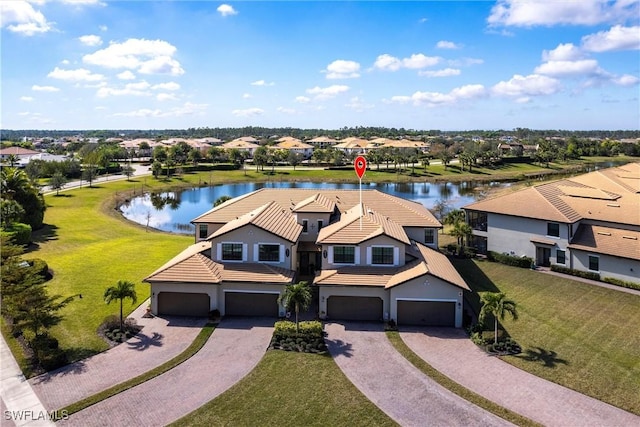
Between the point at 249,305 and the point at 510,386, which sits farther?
the point at 249,305

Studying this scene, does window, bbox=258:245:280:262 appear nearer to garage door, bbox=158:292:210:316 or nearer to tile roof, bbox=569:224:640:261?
garage door, bbox=158:292:210:316

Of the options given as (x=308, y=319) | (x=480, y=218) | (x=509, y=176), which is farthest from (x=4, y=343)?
(x=509, y=176)

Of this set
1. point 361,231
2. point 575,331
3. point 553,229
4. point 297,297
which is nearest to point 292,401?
point 297,297

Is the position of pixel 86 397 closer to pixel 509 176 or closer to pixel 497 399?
pixel 497 399

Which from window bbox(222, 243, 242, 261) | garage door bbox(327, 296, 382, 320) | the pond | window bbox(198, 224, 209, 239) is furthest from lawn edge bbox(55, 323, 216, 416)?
the pond

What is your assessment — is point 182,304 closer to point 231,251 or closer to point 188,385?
point 231,251

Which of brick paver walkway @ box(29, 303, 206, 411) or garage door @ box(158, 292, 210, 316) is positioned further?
garage door @ box(158, 292, 210, 316)
